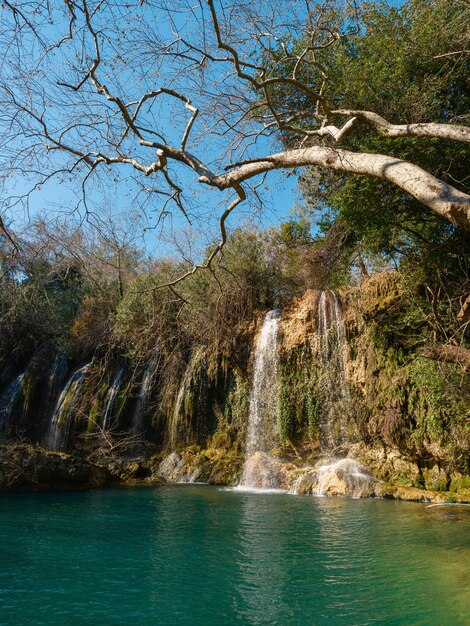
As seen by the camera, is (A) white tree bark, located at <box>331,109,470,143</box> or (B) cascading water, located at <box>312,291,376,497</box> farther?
(B) cascading water, located at <box>312,291,376,497</box>

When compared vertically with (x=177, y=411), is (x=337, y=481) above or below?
below

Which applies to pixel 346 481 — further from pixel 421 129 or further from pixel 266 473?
pixel 421 129

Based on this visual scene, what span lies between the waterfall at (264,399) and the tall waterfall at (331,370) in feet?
4.80

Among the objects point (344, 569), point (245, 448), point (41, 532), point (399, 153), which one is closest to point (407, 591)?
point (344, 569)

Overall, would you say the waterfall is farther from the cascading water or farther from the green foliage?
the cascading water

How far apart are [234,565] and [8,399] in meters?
14.4

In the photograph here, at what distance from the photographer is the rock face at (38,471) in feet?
35.4

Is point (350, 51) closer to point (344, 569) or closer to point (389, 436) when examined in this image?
point (389, 436)

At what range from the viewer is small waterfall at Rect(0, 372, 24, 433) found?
650 inches

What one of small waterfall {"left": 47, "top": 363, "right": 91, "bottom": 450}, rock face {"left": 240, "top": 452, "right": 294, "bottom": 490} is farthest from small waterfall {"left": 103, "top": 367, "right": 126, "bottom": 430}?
rock face {"left": 240, "top": 452, "right": 294, "bottom": 490}

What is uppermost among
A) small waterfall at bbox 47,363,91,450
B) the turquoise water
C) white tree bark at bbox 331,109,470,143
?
white tree bark at bbox 331,109,470,143

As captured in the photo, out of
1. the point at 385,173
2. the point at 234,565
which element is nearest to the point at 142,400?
the point at 234,565

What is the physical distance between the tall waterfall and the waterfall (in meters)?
1.46

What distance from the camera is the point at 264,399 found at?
14.5 metres
